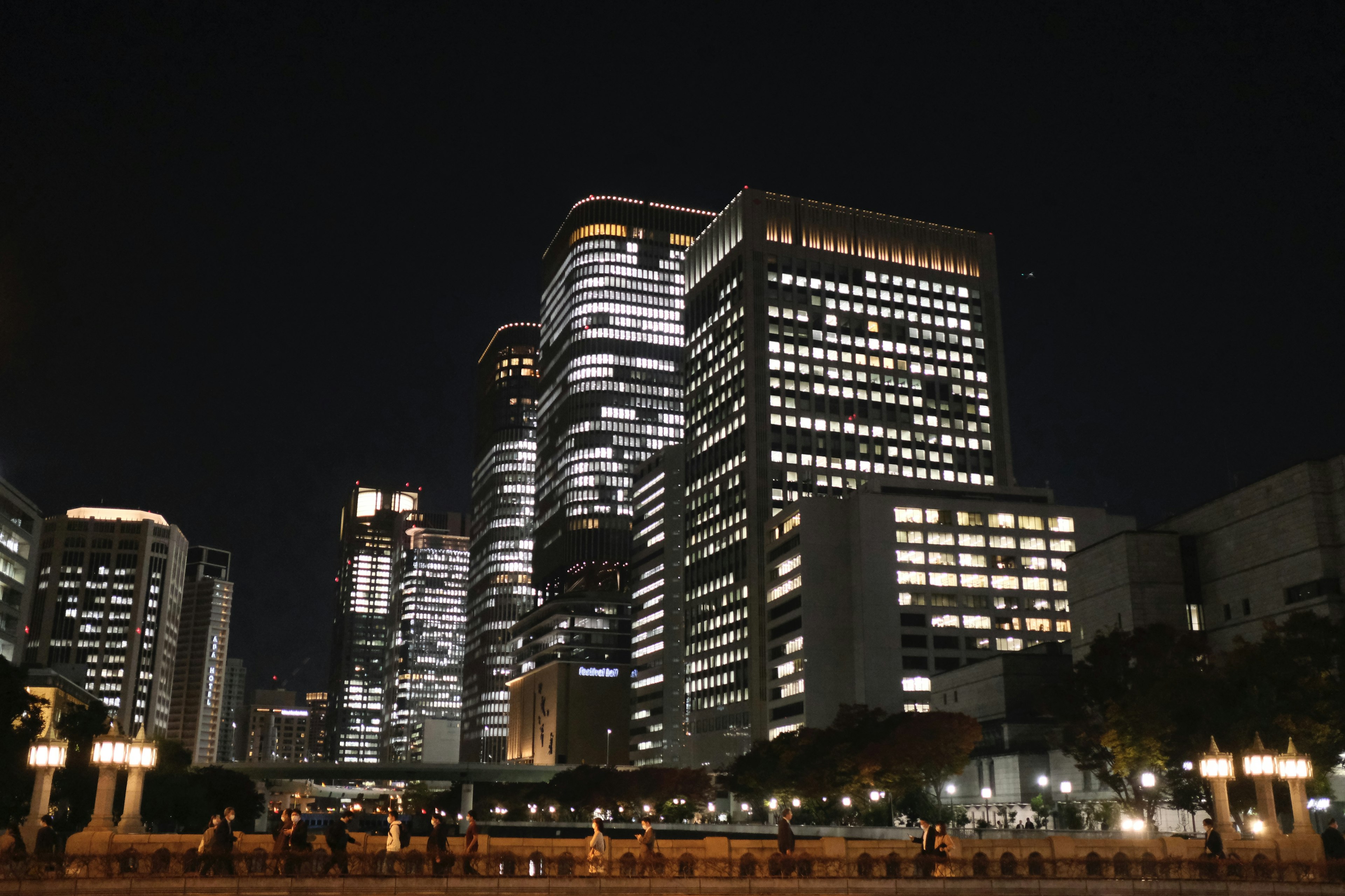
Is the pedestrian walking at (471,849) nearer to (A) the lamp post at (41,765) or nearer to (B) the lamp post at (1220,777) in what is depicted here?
(A) the lamp post at (41,765)

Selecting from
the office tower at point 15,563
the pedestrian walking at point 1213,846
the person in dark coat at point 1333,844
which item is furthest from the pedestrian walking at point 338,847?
the office tower at point 15,563

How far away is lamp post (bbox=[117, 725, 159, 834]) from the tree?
122 feet

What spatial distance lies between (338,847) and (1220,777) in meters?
39.1

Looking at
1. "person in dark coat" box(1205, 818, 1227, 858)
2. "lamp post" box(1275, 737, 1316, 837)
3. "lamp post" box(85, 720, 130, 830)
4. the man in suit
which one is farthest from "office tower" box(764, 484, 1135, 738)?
"lamp post" box(85, 720, 130, 830)

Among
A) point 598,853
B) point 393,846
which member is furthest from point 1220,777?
point 393,846

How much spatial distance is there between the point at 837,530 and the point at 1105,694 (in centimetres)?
9280

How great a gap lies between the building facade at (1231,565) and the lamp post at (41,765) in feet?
297

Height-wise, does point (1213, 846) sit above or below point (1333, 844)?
below

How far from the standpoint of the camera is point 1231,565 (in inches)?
5103

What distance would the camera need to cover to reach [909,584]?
18875 cm

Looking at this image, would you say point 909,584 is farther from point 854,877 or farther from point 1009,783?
point 854,877

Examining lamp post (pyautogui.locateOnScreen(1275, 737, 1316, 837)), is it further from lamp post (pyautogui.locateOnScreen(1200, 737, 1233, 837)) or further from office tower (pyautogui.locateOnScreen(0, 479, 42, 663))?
office tower (pyautogui.locateOnScreen(0, 479, 42, 663))

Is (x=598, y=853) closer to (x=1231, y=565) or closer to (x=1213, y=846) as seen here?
(x=1213, y=846)

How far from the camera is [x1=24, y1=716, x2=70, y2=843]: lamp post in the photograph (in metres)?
49.0
